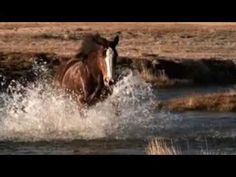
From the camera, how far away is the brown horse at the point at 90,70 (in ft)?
44.4

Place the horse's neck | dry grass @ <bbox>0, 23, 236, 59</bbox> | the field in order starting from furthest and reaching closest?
dry grass @ <bbox>0, 23, 236, 59</bbox> < the field < the horse's neck

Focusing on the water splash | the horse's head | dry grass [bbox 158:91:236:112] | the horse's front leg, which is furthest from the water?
dry grass [bbox 158:91:236:112]

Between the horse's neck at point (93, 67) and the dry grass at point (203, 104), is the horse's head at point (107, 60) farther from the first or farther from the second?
the dry grass at point (203, 104)

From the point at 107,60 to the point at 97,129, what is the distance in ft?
5.55

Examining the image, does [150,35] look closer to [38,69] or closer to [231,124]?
[38,69]

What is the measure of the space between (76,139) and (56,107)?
4.07 ft

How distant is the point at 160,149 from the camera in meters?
12.6

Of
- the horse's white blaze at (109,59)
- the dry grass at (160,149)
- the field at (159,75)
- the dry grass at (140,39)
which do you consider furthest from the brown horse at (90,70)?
the dry grass at (140,39)

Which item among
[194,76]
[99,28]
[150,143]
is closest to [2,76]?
[194,76]

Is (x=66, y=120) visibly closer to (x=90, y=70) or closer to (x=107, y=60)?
(x=90, y=70)

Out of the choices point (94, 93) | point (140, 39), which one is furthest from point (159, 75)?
point (140, 39)

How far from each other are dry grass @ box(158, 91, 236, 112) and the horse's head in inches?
208

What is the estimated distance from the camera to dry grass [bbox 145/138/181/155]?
488 inches

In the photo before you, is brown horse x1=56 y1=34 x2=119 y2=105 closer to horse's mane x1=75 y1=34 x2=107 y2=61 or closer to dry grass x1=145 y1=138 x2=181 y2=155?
horse's mane x1=75 y1=34 x2=107 y2=61
